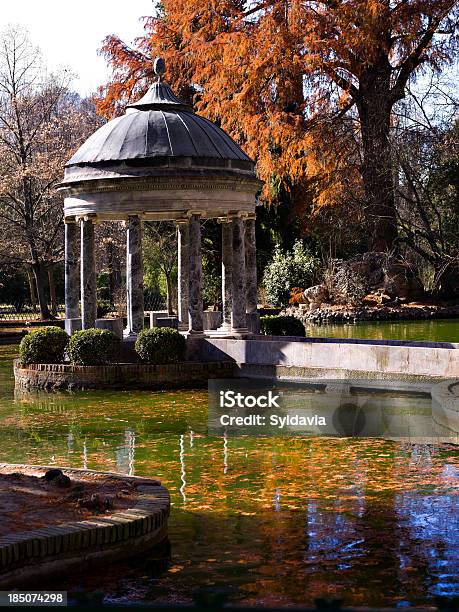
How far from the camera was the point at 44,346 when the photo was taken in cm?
2283

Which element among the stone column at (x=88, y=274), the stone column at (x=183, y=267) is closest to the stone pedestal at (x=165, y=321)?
the stone column at (x=183, y=267)

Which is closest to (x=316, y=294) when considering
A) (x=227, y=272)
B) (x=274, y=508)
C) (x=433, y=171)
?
(x=433, y=171)

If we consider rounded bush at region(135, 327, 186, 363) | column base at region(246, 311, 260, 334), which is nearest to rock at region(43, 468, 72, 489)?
rounded bush at region(135, 327, 186, 363)

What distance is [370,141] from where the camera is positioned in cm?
3800

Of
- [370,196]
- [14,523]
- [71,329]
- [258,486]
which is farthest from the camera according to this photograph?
[370,196]

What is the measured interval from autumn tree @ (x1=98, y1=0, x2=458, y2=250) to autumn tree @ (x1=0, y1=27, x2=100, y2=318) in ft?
24.1

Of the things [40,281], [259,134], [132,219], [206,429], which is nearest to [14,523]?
[206,429]

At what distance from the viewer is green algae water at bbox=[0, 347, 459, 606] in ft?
24.4

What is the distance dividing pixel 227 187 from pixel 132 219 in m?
2.34

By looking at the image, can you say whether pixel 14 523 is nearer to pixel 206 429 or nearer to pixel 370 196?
pixel 206 429

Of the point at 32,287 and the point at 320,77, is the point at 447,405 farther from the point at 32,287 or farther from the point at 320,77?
the point at 32,287

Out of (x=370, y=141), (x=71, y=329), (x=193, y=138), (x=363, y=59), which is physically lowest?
(x=71, y=329)

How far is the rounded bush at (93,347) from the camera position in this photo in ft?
72.5

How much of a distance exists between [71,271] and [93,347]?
138 inches
